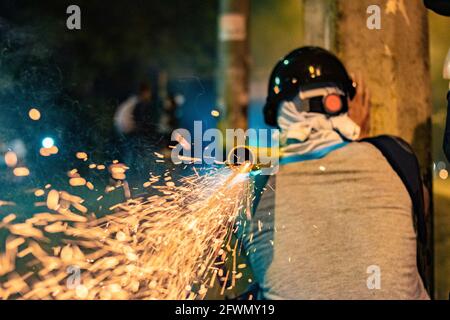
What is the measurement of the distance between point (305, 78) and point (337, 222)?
38.1 inches

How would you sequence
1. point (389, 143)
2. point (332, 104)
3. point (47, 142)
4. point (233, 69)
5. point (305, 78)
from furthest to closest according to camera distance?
point (233, 69), point (47, 142), point (305, 78), point (332, 104), point (389, 143)

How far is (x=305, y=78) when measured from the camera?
12.1 ft

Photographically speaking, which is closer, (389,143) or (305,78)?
(389,143)

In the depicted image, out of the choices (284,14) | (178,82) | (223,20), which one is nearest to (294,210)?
(223,20)

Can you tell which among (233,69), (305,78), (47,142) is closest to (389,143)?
(305,78)

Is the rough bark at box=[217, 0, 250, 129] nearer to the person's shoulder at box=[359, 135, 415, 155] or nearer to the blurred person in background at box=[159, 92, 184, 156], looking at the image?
the blurred person in background at box=[159, 92, 184, 156]

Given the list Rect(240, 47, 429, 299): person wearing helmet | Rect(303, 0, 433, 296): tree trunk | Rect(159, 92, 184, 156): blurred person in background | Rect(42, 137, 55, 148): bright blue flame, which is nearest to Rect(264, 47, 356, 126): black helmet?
Rect(240, 47, 429, 299): person wearing helmet

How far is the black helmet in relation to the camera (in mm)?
3654

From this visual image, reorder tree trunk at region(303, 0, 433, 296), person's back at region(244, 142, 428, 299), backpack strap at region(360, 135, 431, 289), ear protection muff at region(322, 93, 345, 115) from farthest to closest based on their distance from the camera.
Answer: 1. tree trunk at region(303, 0, 433, 296)
2. ear protection muff at region(322, 93, 345, 115)
3. backpack strap at region(360, 135, 431, 289)
4. person's back at region(244, 142, 428, 299)

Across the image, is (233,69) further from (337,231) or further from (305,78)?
(337,231)

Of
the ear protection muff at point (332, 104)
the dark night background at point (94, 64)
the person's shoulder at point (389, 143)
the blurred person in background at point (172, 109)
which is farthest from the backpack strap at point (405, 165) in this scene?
the blurred person in background at point (172, 109)

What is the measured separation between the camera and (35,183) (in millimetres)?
4152

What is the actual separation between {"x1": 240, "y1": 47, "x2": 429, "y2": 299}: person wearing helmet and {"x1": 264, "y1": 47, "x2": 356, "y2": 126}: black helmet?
0.36 meters

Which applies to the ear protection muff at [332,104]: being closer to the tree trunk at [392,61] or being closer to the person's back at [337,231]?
the person's back at [337,231]
